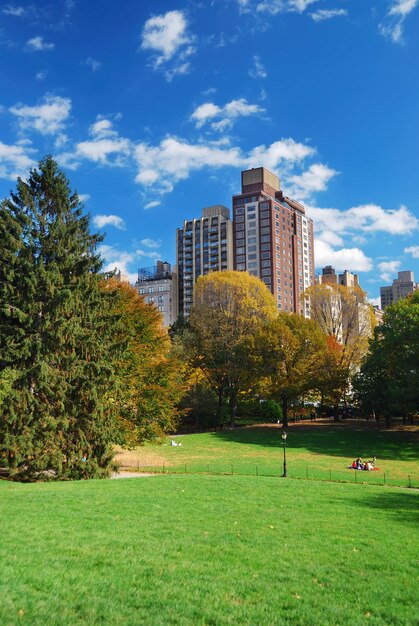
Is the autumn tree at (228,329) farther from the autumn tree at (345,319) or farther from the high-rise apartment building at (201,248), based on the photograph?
the high-rise apartment building at (201,248)

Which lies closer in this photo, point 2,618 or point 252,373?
point 2,618

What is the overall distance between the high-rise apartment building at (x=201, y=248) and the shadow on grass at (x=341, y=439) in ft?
297

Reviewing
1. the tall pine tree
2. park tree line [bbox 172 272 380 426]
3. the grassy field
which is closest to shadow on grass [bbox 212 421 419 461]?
the grassy field

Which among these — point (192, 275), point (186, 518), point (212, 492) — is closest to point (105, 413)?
point (212, 492)

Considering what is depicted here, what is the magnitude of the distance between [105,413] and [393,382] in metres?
35.4

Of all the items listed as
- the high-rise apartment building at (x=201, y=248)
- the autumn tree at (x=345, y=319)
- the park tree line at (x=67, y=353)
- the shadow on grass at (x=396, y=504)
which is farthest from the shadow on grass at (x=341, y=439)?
the high-rise apartment building at (x=201, y=248)

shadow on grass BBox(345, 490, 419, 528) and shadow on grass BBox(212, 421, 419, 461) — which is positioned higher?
shadow on grass BBox(345, 490, 419, 528)

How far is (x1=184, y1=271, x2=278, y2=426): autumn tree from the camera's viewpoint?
203 feet

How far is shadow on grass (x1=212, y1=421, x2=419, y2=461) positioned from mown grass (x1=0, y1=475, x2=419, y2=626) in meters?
28.4

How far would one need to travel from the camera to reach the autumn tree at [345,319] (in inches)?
2758

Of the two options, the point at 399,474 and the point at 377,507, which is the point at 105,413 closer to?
the point at 377,507

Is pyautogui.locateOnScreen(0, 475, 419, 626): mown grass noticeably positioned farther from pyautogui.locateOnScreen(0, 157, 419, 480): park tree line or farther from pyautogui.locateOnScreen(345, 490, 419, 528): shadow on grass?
pyautogui.locateOnScreen(0, 157, 419, 480): park tree line

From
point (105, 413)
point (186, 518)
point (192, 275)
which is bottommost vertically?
point (186, 518)

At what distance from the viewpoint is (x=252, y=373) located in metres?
60.8
